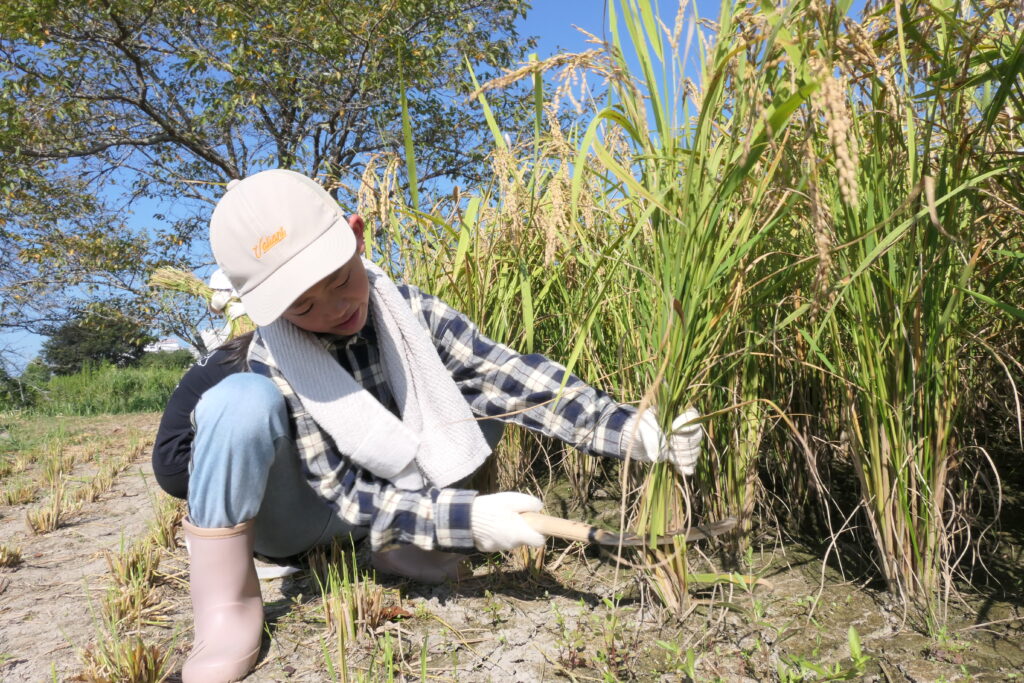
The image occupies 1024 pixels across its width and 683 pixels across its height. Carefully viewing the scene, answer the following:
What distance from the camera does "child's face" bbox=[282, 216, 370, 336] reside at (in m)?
1.44

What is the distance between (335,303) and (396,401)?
38cm

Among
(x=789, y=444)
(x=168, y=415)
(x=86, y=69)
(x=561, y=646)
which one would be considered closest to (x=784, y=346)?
(x=789, y=444)

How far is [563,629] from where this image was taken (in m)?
1.40

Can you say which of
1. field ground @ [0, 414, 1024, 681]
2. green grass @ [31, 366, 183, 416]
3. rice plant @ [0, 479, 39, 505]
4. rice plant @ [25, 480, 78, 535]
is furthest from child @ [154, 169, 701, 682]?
green grass @ [31, 366, 183, 416]

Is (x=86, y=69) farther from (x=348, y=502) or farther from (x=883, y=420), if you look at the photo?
(x=883, y=420)

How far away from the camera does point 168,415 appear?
1.87 meters

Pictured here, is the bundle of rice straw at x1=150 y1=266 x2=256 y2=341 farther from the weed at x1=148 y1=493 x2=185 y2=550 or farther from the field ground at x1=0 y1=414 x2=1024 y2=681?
the field ground at x1=0 y1=414 x2=1024 y2=681

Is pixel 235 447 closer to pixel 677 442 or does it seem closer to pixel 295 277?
pixel 295 277

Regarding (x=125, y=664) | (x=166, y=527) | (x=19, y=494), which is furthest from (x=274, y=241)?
(x=19, y=494)

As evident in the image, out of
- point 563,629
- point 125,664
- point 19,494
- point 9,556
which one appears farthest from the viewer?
point 19,494

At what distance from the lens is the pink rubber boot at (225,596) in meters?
1.37

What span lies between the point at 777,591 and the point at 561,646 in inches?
19.8

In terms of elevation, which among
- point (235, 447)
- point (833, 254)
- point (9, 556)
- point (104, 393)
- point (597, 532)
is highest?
point (833, 254)

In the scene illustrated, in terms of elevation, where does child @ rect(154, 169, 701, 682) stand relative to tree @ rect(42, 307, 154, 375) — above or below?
below
